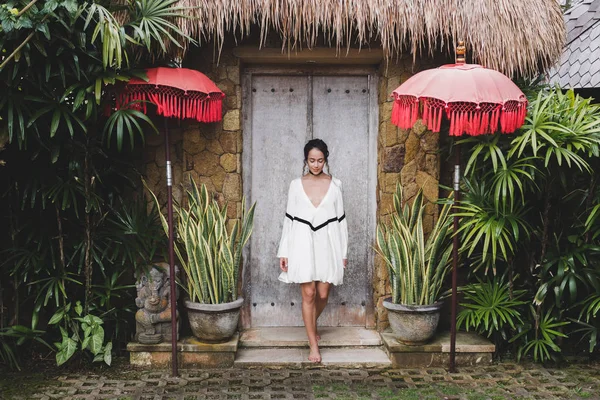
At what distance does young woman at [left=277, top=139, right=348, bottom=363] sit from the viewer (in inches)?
185

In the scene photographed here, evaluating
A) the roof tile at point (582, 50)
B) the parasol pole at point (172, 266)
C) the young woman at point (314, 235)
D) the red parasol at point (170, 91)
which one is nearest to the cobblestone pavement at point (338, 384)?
the parasol pole at point (172, 266)

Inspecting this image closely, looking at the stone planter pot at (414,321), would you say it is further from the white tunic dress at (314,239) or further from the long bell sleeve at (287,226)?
the long bell sleeve at (287,226)

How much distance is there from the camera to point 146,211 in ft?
16.1

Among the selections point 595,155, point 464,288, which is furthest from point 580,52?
point 464,288

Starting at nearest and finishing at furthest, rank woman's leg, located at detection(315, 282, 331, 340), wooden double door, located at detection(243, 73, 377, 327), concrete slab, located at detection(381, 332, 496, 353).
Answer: concrete slab, located at detection(381, 332, 496, 353) < woman's leg, located at detection(315, 282, 331, 340) < wooden double door, located at detection(243, 73, 377, 327)

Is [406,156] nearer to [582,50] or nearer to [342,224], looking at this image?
[342,224]

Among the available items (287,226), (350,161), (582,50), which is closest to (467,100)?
(350,161)

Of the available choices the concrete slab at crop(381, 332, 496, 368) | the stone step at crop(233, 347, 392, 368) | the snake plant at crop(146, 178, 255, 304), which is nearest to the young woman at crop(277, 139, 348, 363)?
the stone step at crop(233, 347, 392, 368)

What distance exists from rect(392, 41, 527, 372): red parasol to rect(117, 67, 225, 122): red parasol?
4.87 feet

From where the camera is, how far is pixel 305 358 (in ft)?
15.8

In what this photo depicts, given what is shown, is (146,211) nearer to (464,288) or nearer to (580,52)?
(464,288)

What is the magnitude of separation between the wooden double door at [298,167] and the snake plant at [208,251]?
0.58 m

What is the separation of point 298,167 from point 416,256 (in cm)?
138

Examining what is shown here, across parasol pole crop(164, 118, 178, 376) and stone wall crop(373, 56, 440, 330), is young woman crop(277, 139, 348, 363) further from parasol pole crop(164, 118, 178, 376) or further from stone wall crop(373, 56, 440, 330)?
parasol pole crop(164, 118, 178, 376)
